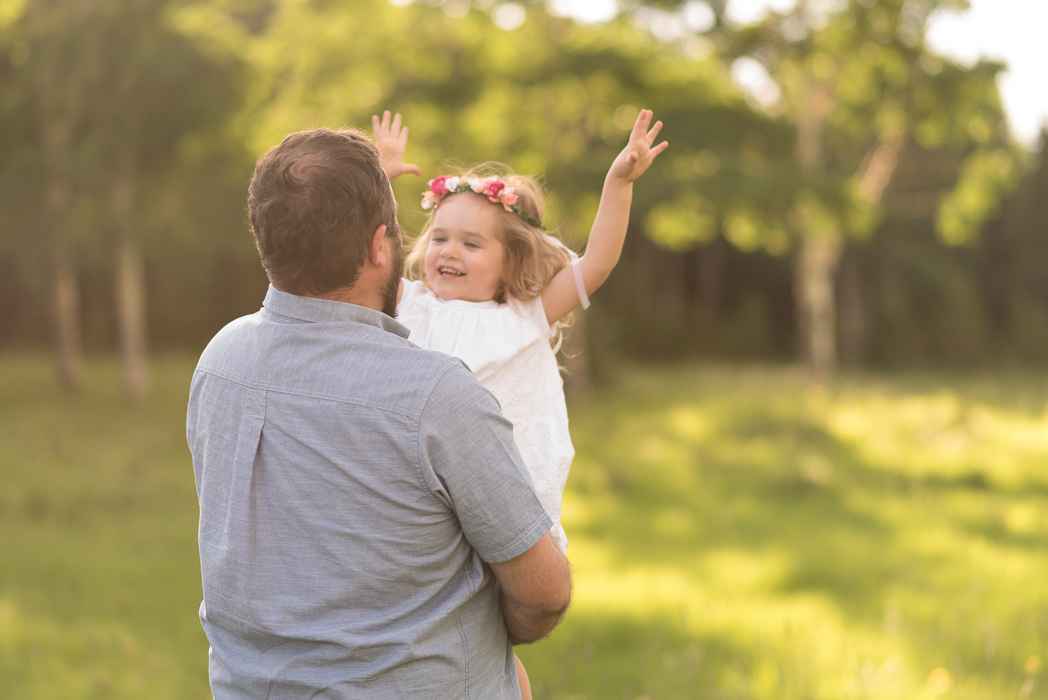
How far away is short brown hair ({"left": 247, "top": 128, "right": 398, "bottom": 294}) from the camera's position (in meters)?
1.42

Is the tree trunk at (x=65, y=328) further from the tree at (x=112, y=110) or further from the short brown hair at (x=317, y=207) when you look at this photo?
the short brown hair at (x=317, y=207)

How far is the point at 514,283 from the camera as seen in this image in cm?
246

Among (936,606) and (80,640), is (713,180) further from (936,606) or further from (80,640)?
(80,640)

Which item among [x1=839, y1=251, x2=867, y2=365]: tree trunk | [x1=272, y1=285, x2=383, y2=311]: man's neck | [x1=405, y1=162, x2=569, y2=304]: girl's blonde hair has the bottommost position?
[x1=839, y1=251, x2=867, y2=365]: tree trunk

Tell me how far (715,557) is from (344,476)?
4.58 m

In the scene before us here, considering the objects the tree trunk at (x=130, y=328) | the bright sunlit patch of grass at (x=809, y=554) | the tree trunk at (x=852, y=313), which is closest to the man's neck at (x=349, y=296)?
the bright sunlit patch of grass at (x=809, y=554)

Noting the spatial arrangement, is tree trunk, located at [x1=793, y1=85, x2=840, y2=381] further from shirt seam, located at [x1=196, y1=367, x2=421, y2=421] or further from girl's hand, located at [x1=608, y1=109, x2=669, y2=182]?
shirt seam, located at [x1=196, y1=367, x2=421, y2=421]

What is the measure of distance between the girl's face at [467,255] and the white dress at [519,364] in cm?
5

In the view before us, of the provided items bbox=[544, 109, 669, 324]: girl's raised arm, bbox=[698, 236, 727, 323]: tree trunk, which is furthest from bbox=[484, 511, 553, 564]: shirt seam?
bbox=[698, 236, 727, 323]: tree trunk

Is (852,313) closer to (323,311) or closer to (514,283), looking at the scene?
(514,283)

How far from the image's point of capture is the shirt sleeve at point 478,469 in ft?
4.58

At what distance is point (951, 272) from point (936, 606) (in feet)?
93.5

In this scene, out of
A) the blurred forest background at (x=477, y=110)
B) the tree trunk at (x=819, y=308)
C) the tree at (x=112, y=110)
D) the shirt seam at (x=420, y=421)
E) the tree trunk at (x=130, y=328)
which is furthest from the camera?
the tree trunk at (x=819, y=308)

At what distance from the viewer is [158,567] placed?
222 inches
